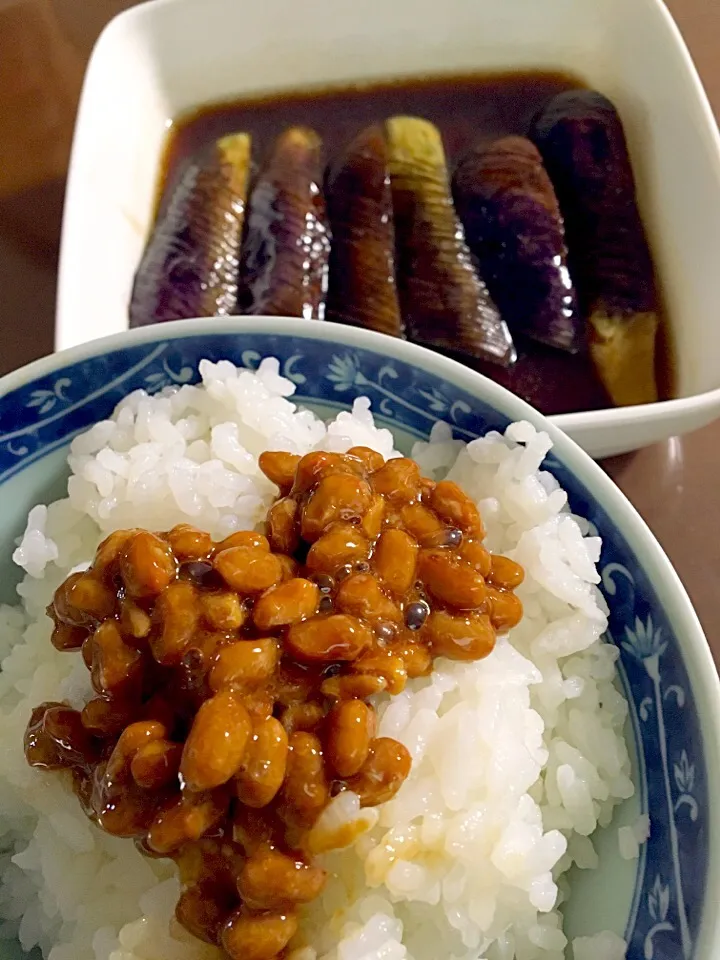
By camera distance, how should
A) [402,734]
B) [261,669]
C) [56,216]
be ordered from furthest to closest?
[56,216] < [402,734] < [261,669]

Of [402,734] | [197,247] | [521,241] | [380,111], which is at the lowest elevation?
[402,734]

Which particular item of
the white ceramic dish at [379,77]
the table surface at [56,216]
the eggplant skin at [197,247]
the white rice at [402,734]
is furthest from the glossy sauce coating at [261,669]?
the eggplant skin at [197,247]

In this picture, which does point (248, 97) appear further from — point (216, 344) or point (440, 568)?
point (440, 568)

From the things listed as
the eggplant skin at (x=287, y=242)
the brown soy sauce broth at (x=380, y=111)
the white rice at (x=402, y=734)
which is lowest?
the white rice at (x=402, y=734)

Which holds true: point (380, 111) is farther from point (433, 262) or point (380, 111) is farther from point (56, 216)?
point (56, 216)

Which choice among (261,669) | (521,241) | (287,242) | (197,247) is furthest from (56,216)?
(261,669)

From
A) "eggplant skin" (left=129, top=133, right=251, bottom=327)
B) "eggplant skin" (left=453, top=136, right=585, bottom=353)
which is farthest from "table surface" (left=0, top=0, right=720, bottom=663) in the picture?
"eggplant skin" (left=453, top=136, right=585, bottom=353)

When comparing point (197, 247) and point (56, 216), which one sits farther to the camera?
point (56, 216)

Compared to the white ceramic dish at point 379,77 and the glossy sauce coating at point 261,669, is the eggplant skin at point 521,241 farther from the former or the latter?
the glossy sauce coating at point 261,669
